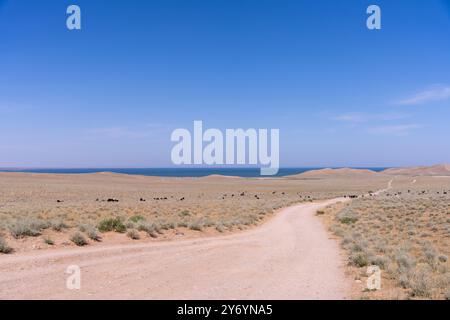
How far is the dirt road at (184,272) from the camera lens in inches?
335

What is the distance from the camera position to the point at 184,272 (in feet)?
35.2

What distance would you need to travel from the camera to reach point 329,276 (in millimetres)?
10484

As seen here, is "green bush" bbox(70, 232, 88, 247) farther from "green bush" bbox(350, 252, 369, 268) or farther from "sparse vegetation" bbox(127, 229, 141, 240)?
"green bush" bbox(350, 252, 369, 268)

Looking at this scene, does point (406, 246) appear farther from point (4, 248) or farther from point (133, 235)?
point (4, 248)

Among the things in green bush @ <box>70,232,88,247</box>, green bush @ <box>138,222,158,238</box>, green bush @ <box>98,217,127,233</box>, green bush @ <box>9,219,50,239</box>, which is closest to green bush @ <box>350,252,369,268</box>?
green bush @ <box>138,222,158,238</box>

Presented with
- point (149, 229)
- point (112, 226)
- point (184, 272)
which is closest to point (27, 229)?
point (112, 226)

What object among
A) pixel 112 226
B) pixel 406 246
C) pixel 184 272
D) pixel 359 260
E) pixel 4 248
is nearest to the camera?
pixel 184 272

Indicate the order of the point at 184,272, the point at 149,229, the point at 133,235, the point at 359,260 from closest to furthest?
1. the point at 184,272
2. the point at 359,260
3. the point at 133,235
4. the point at 149,229

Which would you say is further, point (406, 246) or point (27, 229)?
point (406, 246)

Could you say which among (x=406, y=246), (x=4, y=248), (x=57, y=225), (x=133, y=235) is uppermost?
(x=57, y=225)

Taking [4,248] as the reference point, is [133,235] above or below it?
below

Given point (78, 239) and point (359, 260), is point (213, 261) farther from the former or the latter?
point (78, 239)

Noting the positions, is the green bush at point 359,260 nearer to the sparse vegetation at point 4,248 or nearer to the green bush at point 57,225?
the sparse vegetation at point 4,248
